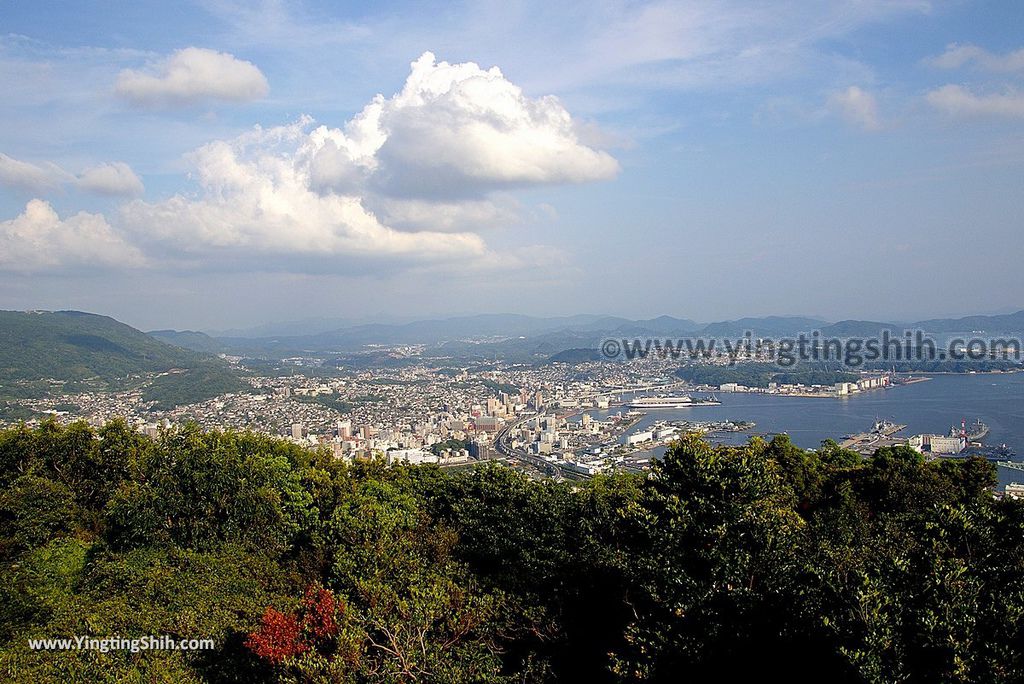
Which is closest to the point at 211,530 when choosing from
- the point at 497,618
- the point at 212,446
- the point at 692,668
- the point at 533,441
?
the point at 212,446

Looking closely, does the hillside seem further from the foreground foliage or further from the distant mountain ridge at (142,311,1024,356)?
the foreground foliage

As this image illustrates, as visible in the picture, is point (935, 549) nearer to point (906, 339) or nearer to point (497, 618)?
point (497, 618)

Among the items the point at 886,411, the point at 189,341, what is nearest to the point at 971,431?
the point at 886,411

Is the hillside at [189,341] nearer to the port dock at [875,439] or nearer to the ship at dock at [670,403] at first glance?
the ship at dock at [670,403]

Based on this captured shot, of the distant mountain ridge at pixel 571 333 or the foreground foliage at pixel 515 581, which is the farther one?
the distant mountain ridge at pixel 571 333

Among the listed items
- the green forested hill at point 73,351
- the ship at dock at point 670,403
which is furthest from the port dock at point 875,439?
the green forested hill at point 73,351

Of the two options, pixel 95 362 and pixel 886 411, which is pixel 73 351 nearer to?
pixel 95 362

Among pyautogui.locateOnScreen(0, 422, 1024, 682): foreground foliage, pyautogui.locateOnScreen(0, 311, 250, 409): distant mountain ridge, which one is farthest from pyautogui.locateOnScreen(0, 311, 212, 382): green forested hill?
pyautogui.locateOnScreen(0, 422, 1024, 682): foreground foliage
